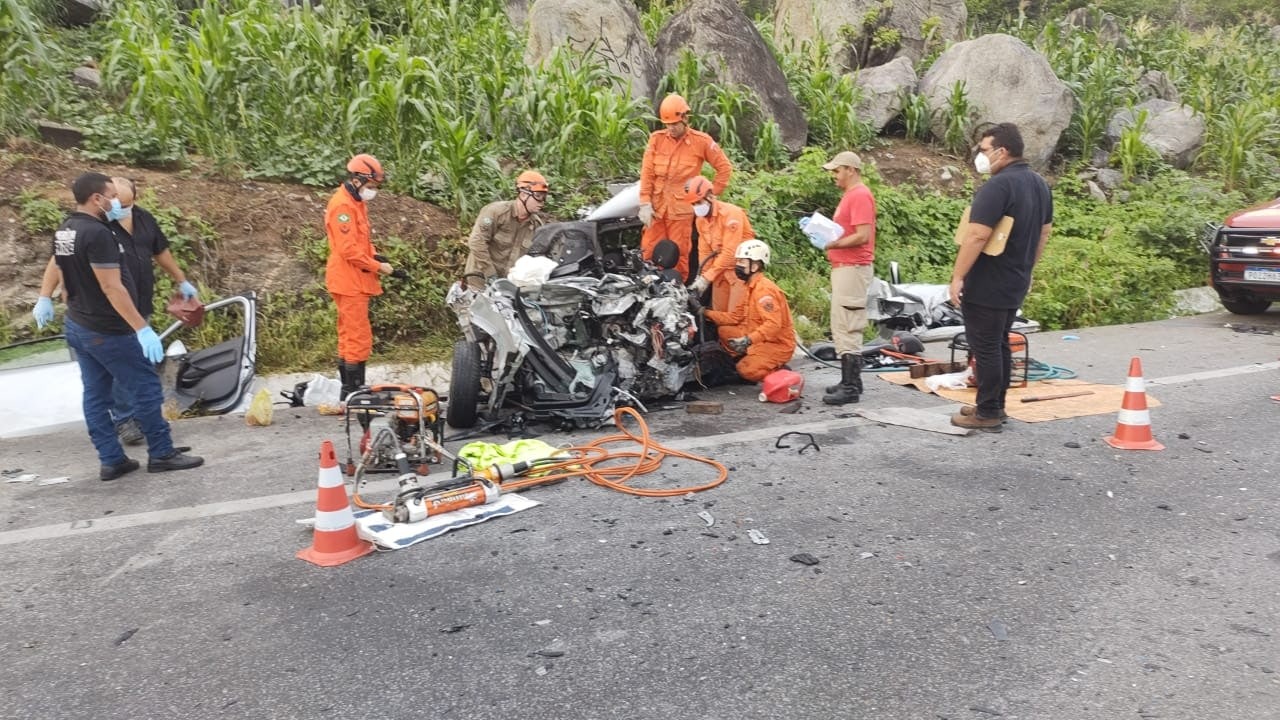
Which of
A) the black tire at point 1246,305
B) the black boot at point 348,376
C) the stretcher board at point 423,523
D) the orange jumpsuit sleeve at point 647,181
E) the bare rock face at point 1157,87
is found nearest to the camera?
the stretcher board at point 423,523

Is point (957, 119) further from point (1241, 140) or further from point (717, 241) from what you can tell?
point (717, 241)

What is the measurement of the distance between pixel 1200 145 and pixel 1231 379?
9547 millimetres

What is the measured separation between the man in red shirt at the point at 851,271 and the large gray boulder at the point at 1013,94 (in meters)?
8.30

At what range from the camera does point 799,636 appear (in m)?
3.08

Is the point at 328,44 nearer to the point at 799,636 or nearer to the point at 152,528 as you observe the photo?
the point at 152,528

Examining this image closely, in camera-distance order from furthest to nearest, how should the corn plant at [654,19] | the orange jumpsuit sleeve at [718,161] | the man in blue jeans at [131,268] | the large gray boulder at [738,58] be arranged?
the corn plant at [654,19] < the large gray boulder at [738,58] < the orange jumpsuit sleeve at [718,161] < the man in blue jeans at [131,268]

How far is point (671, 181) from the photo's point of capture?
800 cm

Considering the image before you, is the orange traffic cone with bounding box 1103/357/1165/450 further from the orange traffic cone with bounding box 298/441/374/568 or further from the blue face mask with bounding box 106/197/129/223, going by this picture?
the blue face mask with bounding box 106/197/129/223

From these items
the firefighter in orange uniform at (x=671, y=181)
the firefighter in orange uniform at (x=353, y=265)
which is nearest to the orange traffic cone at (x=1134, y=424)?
the firefighter in orange uniform at (x=671, y=181)

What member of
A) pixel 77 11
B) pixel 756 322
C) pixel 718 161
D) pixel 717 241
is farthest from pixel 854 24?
pixel 77 11

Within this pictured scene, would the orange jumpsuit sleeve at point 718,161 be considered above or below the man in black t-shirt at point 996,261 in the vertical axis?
above

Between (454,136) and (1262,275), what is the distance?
8912mm

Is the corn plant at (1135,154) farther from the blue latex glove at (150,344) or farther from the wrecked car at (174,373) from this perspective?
the blue latex glove at (150,344)

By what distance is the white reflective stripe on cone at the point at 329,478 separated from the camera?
3.69 meters
